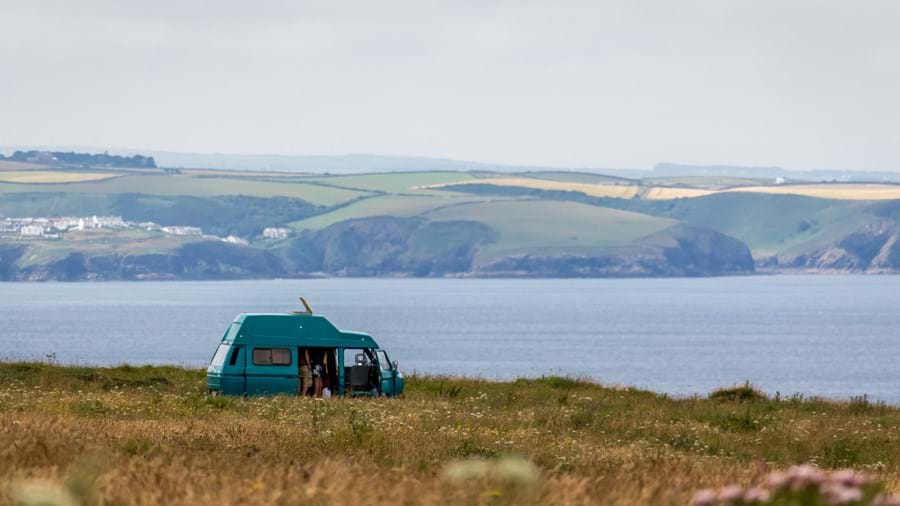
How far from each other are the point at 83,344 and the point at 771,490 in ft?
432

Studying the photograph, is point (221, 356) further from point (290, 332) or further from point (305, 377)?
point (305, 377)

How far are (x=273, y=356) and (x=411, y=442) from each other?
14218 millimetres

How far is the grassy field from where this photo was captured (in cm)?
877

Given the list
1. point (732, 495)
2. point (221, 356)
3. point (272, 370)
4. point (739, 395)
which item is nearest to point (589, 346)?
point (739, 395)

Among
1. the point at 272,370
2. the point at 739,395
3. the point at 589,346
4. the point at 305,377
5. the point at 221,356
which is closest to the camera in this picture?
the point at 221,356

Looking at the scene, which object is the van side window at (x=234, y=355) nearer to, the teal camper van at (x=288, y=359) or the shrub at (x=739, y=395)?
the teal camper van at (x=288, y=359)

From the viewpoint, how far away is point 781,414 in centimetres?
3161

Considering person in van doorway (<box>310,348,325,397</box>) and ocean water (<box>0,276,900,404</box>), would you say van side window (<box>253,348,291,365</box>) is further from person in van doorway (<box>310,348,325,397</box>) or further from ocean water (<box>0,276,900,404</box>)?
ocean water (<box>0,276,900,404</box>)

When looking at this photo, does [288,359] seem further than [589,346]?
No

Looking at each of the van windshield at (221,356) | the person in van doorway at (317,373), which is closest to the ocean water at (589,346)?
the person in van doorway at (317,373)

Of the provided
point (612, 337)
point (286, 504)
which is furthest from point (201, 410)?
point (612, 337)

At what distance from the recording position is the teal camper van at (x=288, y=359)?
105 ft

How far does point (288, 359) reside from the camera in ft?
106

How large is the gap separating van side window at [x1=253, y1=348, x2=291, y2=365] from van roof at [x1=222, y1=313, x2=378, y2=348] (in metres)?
0.16
